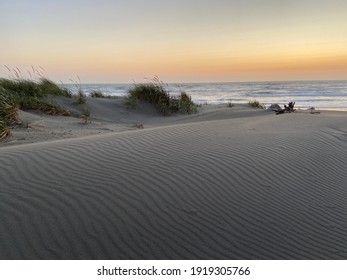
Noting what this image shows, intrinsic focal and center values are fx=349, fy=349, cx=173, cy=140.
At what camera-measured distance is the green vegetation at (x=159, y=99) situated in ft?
41.7

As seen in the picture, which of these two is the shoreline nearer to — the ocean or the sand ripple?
the sand ripple

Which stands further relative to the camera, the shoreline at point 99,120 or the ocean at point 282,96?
the ocean at point 282,96

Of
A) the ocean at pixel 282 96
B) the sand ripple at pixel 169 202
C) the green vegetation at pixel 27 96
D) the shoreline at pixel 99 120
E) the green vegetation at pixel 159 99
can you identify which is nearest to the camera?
the sand ripple at pixel 169 202

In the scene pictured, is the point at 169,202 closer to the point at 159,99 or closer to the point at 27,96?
the point at 27,96

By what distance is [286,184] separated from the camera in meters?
3.86

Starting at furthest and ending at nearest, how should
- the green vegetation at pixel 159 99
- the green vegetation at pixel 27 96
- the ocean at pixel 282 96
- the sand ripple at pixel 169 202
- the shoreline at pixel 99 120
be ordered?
the ocean at pixel 282 96, the green vegetation at pixel 159 99, the green vegetation at pixel 27 96, the shoreline at pixel 99 120, the sand ripple at pixel 169 202

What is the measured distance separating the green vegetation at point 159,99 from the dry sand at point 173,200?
740cm

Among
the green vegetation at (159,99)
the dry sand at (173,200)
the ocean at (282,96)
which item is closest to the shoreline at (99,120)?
the green vegetation at (159,99)

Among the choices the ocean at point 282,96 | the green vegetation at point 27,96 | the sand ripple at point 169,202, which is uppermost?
the green vegetation at point 27,96

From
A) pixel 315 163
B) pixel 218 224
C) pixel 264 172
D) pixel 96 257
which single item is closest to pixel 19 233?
pixel 96 257

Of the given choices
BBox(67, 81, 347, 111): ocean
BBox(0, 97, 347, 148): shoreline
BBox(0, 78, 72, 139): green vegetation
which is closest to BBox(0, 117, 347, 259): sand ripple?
BBox(0, 97, 347, 148): shoreline

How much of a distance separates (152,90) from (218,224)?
1043 cm

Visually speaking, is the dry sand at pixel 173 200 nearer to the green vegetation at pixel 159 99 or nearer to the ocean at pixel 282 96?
the green vegetation at pixel 159 99
